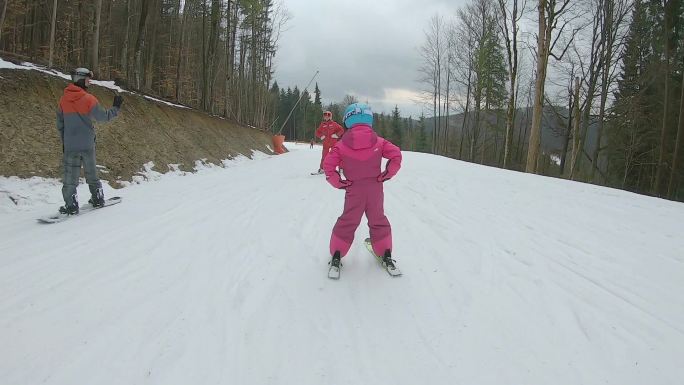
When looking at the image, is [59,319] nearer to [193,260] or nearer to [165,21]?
[193,260]

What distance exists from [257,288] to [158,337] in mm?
→ 980

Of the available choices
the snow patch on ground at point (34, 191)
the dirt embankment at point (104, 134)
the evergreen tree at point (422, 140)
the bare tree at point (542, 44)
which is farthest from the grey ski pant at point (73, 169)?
the evergreen tree at point (422, 140)

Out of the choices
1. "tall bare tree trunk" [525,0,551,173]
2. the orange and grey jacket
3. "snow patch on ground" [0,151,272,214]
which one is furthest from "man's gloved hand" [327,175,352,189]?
"tall bare tree trunk" [525,0,551,173]

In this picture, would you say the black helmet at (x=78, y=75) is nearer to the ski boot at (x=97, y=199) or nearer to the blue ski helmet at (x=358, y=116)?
the ski boot at (x=97, y=199)

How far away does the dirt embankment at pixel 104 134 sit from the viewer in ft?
23.0

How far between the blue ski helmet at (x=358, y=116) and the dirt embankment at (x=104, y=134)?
244 inches

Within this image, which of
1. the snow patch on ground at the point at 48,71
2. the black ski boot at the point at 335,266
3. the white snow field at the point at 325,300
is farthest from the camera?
the snow patch on ground at the point at 48,71

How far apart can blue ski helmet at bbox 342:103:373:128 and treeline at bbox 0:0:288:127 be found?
34.5 feet

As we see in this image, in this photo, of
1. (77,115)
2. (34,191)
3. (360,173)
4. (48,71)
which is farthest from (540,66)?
(34,191)

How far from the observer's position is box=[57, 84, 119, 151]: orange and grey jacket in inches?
224

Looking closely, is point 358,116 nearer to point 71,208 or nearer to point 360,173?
point 360,173

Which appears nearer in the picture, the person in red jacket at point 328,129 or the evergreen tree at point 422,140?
the person in red jacket at point 328,129

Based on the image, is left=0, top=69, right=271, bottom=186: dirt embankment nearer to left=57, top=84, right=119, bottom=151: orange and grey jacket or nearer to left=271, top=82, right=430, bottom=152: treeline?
left=57, top=84, right=119, bottom=151: orange and grey jacket

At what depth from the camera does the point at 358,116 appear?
3.95 meters
